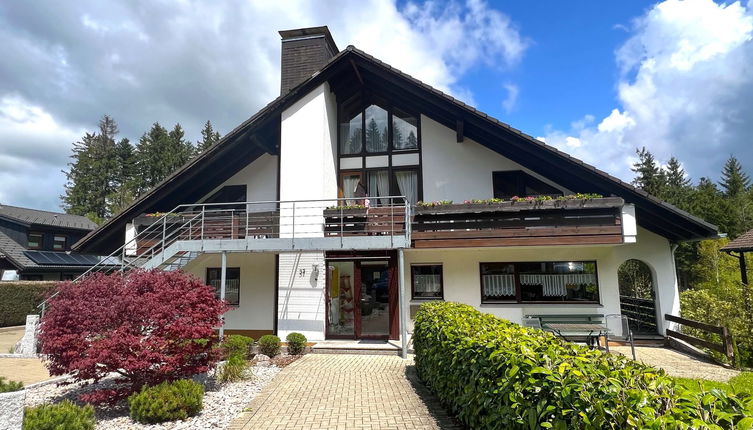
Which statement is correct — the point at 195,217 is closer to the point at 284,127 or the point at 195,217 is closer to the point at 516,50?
the point at 284,127

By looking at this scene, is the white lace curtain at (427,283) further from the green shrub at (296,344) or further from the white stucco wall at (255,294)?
the white stucco wall at (255,294)

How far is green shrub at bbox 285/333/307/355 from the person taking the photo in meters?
11.1

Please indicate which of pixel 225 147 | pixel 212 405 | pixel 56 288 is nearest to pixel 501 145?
pixel 225 147

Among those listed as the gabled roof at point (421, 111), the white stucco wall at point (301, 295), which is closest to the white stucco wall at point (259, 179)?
the gabled roof at point (421, 111)

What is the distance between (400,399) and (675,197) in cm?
4487

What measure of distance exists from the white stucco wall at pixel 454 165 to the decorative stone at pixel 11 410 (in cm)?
1106

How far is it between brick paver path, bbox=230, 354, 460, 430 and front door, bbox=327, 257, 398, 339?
260cm

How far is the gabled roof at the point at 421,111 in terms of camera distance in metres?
11.4

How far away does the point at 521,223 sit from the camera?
37.6 feet

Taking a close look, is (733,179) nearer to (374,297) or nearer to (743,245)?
(743,245)

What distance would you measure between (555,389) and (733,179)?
68.7m

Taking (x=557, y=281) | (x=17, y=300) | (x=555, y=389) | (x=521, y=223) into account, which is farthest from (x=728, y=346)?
(x=17, y=300)

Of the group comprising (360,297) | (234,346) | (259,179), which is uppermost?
(259,179)

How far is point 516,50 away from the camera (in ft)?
35.7
